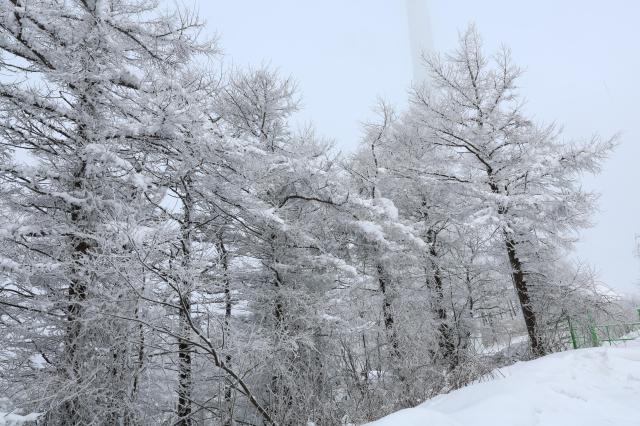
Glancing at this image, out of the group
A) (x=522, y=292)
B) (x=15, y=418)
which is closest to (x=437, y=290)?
(x=522, y=292)

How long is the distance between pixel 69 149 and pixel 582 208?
11.4 meters

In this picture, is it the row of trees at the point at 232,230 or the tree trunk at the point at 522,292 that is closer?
the row of trees at the point at 232,230

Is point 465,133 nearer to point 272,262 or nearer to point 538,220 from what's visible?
point 538,220

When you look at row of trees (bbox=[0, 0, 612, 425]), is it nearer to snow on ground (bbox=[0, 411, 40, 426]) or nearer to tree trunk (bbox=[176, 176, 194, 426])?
tree trunk (bbox=[176, 176, 194, 426])

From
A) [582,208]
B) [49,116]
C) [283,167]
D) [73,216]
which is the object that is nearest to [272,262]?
[283,167]

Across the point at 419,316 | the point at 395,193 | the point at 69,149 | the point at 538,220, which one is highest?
the point at 395,193

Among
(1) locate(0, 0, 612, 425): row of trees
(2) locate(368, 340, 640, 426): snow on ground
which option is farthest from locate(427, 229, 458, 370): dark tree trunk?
(2) locate(368, 340, 640, 426): snow on ground

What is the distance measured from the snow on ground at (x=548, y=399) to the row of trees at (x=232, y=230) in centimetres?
90

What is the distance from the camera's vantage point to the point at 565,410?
4641 mm

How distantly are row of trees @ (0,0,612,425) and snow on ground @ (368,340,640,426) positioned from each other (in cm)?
90

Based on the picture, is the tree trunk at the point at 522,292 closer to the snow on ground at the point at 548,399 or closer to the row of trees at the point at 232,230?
the row of trees at the point at 232,230

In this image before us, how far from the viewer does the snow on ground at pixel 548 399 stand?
4.36 m

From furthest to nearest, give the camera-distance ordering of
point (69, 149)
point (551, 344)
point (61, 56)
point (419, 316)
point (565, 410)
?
point (419, 316) < point (551, 344) < point (69, 149) < point (61, 56) < point (565, 410)

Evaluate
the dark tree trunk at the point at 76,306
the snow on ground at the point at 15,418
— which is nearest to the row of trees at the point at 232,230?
the dark tree trunk at the point at 76,306
